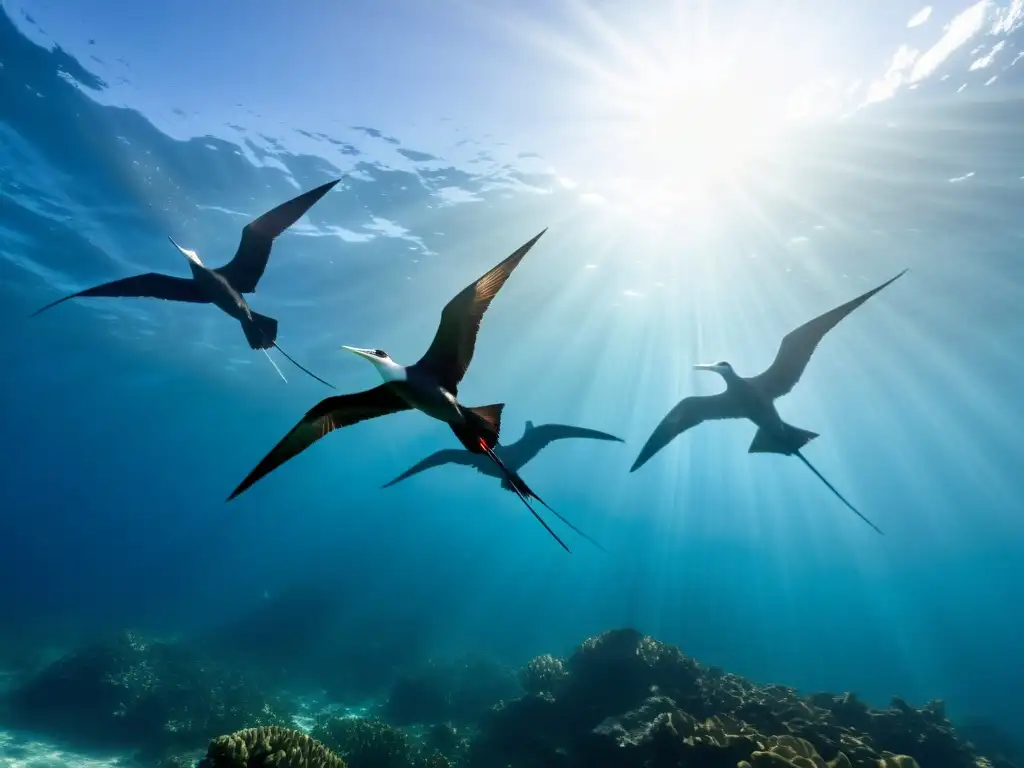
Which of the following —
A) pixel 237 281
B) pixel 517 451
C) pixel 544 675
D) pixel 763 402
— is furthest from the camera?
pixel 544 675

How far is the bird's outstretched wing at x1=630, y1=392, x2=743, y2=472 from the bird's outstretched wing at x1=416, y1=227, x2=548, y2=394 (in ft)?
22.6

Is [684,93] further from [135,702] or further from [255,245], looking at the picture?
[135,702]

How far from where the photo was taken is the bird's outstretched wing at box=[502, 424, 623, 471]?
952 cm

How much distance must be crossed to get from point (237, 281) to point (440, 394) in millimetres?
4271

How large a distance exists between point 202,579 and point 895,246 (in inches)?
4030

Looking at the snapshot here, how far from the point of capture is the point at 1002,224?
20.3m

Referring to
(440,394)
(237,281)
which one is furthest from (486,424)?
(237,281)

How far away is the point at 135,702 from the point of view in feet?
54.3

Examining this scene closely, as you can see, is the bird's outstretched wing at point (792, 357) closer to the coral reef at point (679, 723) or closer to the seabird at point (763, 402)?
the seabird at point (763, 402)

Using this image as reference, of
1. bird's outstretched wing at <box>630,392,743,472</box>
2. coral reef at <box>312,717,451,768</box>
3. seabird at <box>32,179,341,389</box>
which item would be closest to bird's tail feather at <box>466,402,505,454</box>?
seabird at <box>32,179,341,389</box>

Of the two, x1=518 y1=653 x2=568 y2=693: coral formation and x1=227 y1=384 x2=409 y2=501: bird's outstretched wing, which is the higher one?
x1=518 y1=653 x2=568 y2=693: coral formation

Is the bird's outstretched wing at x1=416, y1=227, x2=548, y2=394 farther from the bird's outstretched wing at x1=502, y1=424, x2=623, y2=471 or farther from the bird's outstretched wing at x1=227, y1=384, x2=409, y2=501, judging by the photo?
the bird's outstretched wing at x1=502, y1=424, x2=623, y2=471

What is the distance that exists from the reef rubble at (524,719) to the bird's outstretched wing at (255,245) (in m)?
5.09

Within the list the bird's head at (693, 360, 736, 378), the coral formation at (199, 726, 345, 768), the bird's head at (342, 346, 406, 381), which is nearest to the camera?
the bird's head at (342, 346, 406, 381)
